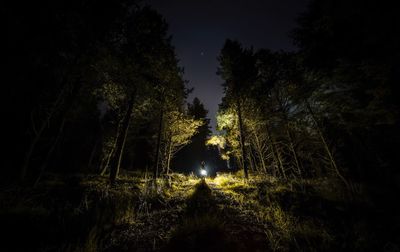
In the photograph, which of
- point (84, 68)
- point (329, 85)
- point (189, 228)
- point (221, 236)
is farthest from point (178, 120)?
point (221, 236)

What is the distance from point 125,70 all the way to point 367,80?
41.2ft

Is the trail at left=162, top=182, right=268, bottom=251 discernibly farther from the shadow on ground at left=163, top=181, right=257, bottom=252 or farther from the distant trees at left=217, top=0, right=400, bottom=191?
the distant trees at left=217, top=0, right=400, bottom=191

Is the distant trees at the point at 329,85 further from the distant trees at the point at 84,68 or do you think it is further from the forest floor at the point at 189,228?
the distant trees at the point at 84,68

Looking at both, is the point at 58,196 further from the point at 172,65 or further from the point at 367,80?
the point at 367,80

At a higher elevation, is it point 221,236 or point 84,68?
point 84,68

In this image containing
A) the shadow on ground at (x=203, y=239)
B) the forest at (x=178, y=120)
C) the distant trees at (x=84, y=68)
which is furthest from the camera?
the distant trees at (x=84, y=68)

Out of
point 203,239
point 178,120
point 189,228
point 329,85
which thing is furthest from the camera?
point 178,120

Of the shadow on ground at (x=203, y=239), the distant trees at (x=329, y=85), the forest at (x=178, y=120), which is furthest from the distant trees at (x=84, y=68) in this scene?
the shadow on ground at (x=203, y=239)

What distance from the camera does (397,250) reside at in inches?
135

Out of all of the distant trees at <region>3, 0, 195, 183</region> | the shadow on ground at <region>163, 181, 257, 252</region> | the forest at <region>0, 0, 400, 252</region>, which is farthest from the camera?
the distant trees at <region>3, 0, 195, 183</region>

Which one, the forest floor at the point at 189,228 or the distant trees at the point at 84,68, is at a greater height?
the distant trees at the point at 84,68

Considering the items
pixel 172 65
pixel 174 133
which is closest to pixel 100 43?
pixel 172 65

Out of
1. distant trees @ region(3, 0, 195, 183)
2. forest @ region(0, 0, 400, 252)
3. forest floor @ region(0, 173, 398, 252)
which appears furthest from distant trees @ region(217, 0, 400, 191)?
distant trees @ region(3, 0, 195, 183)

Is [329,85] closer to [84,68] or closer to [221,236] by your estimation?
[221,236]
